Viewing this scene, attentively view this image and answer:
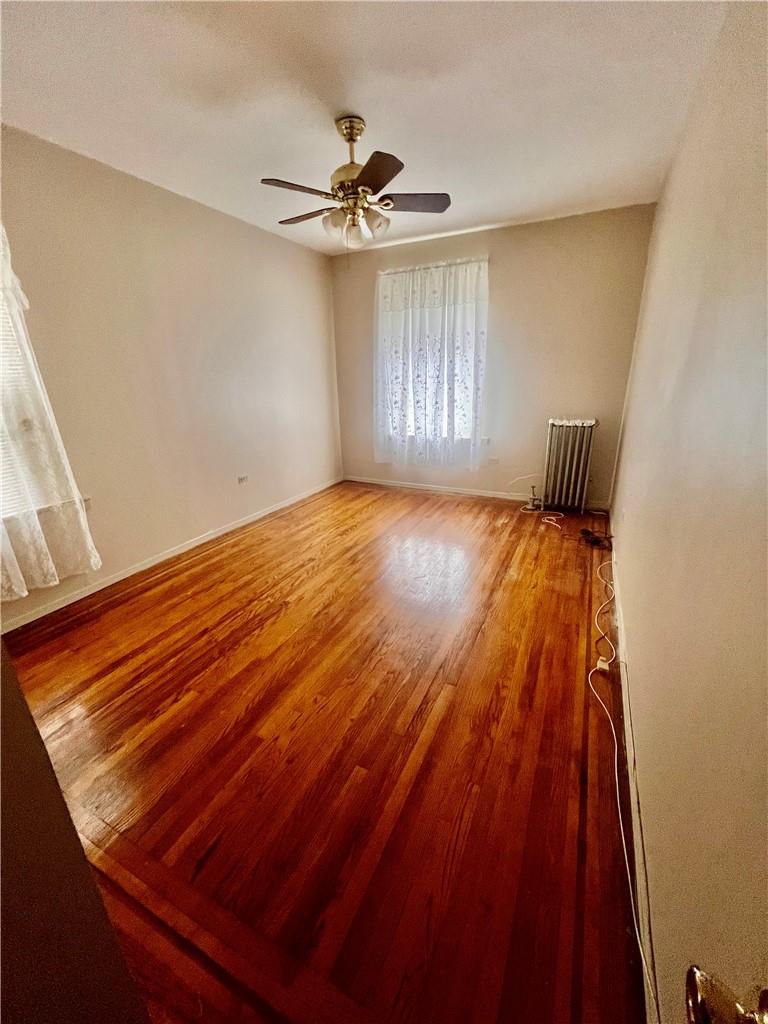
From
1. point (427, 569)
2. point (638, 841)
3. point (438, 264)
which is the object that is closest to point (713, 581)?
point (638, 841)

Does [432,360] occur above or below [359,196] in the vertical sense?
below

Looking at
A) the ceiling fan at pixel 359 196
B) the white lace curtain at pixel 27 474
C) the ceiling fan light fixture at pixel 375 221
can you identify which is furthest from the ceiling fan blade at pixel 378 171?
the white lace curtain at pixel 27 474

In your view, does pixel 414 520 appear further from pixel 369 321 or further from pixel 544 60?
pixel 544 60

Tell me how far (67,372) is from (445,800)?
2859 mm

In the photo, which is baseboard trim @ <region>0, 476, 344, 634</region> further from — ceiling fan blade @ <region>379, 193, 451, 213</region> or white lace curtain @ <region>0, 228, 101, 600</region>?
ceiling fan blade @ <region>379, 193, 451, 213</region>

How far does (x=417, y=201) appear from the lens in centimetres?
200

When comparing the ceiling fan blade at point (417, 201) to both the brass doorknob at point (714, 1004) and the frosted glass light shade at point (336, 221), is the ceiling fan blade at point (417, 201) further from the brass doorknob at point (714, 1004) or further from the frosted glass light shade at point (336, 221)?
the brass doorknob at point (714, 1004)

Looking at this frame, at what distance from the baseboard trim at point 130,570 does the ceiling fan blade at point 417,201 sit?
2642mm

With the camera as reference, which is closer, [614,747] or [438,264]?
[614,747]

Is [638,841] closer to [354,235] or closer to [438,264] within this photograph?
[354,235]

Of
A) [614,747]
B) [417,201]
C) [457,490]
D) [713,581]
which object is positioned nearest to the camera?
[713,581]

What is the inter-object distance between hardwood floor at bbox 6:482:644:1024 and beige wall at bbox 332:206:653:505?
1.90m

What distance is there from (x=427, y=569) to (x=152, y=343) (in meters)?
2.46

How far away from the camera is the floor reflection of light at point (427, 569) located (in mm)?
2357
